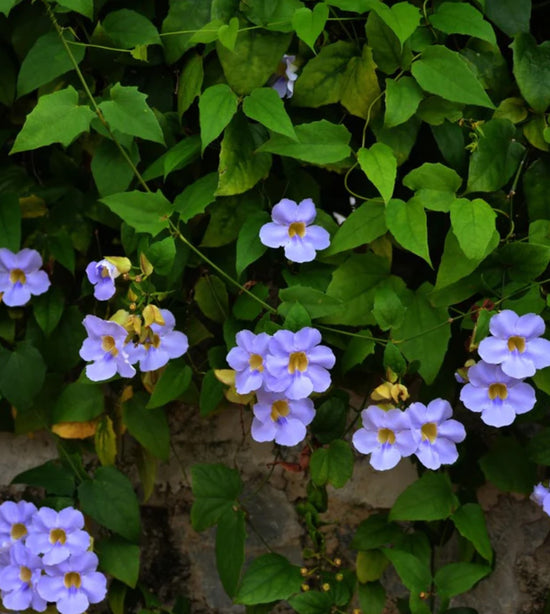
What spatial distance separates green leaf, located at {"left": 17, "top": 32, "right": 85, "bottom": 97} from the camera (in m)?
1.52

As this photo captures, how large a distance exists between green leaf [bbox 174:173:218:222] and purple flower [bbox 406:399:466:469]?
45cm

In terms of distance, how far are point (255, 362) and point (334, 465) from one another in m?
0.28

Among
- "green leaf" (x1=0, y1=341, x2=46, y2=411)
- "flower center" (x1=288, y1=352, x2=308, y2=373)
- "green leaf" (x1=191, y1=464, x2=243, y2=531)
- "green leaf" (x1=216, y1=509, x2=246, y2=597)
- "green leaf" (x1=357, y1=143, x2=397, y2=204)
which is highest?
"green leaf" (x1=357, y1=143, x2=397, y2=204)

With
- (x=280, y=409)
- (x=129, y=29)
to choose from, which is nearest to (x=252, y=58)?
(x=129, y=29)

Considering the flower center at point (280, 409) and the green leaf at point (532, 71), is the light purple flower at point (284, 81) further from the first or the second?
the flower center at point (280, 409)

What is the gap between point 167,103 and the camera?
63.8 inches

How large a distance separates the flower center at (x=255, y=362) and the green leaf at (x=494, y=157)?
1.42 ft

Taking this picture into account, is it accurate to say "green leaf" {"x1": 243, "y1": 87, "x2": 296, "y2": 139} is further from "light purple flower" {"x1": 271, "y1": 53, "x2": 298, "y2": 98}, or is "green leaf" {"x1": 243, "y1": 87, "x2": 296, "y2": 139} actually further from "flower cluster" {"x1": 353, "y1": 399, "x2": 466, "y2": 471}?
"flower cluster" {"x1": 353, "y1": 399, "x2": 466, "y2": 471}

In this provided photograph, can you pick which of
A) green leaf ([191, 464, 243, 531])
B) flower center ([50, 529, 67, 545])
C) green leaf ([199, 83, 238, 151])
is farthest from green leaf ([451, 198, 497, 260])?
flower center ([50, 529, 67, 545])

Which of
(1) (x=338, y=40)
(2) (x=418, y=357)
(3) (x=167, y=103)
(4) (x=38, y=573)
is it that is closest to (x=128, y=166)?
(3) (x=167, y=103)

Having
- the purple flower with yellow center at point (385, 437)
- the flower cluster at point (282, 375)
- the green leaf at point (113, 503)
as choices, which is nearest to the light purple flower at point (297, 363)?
the flower cluster at point (282, 375)

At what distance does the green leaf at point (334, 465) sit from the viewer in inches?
61.1

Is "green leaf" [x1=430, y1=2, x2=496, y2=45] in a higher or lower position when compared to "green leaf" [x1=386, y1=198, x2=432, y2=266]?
higher

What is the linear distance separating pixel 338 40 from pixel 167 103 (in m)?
0.31
